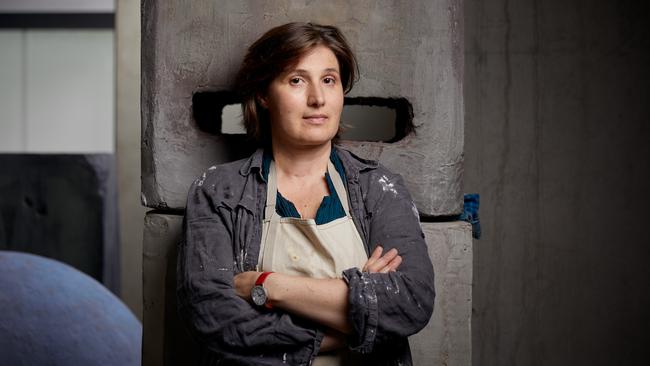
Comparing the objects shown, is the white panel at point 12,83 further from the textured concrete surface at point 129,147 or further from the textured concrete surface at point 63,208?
the textured concrete surface at point 129,147

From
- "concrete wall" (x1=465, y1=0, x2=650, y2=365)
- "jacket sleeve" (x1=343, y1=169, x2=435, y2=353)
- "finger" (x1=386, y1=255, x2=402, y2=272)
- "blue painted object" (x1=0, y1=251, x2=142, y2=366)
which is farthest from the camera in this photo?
"concrete wall" (x1=465, y1=0, x2=650, y2=365)

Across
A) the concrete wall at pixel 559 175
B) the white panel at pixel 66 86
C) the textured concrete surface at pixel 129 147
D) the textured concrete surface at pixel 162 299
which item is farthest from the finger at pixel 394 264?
the white panel at pixel 66 86

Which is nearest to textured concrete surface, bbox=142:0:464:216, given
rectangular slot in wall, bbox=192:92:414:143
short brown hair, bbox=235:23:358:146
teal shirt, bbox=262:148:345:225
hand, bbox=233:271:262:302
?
rectangular slot in wall, bbox=192:92:414:143

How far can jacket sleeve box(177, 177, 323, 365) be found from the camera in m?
1.94

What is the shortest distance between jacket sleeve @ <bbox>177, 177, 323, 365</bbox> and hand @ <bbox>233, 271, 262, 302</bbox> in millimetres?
27

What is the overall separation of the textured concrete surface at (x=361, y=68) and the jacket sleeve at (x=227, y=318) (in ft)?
2.17

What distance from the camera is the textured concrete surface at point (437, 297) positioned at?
8.58 ft

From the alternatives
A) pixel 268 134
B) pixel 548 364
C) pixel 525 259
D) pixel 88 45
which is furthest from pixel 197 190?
pixel 88 45

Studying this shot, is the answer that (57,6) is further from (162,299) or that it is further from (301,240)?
(301,240)

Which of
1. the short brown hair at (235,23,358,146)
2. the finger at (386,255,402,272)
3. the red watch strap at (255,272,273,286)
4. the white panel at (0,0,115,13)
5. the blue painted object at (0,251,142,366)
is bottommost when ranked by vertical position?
the blue painted object at (0,251,142,366)

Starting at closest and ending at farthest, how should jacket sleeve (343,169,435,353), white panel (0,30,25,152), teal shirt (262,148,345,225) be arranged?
jacket sleeve (343,169,435,353), teal shirt (262,148,345,225), white panel (0,30,25,152)

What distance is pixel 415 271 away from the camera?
2.04 metres

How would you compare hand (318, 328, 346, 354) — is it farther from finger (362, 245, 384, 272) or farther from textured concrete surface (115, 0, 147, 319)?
textured concrete surface (115, 0, 147, 319)

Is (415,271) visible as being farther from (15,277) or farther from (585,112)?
(15,277)
